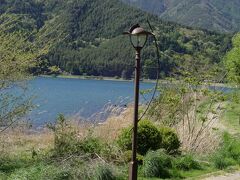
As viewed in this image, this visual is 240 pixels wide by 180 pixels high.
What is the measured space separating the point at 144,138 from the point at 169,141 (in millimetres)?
735


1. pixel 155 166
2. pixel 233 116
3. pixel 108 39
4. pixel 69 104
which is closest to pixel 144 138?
pixel 155 166

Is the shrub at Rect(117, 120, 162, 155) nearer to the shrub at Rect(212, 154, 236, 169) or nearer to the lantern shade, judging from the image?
the shrub at Rect(212, 154, 236, 169)

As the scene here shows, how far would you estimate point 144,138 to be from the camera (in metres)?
11.4

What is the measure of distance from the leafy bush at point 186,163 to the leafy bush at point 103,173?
2.18m

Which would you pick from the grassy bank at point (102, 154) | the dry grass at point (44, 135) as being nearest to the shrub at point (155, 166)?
the grassy bank at point (102, 154)

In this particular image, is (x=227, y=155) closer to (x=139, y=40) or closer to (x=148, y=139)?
(x=148, y=139)

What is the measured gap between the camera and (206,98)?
17219 millimetres

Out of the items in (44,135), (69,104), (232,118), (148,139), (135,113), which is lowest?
(69,104)

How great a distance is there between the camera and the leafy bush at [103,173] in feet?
29.6

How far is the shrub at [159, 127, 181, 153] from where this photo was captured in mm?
11750

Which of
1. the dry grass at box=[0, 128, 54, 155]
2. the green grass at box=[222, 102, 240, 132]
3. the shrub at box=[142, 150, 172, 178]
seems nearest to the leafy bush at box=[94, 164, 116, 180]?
the shrub at box=[142, 150, 172, 178]

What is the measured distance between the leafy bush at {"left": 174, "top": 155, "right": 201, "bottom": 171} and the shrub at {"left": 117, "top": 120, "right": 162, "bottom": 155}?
0.73 m

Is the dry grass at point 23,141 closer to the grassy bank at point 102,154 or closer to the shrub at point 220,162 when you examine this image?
the grassy bank at point 102,154

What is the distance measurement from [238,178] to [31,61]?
5291 mm
